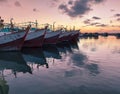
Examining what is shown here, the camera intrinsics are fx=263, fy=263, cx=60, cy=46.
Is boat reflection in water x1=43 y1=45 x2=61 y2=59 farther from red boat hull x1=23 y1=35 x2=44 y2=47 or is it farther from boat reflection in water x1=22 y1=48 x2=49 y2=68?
red boat hull x1=23 y1=35 x2=44 y2=47

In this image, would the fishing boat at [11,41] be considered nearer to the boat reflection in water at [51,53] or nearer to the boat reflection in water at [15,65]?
the boat reflection in water at [51,53]

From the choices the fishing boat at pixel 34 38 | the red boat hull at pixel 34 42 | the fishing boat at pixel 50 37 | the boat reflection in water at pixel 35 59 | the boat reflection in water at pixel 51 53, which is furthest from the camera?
the fishing boat at pixel 50 37

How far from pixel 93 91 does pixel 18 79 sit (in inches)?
175

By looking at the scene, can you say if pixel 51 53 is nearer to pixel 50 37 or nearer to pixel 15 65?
pixel 15 65

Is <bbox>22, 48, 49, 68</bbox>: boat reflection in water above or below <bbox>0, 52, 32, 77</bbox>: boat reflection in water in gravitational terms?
below

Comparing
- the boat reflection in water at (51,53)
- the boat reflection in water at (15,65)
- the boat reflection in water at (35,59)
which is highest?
the boat reflection in water at (15,65)

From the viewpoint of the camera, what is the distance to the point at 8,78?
14.0 meters

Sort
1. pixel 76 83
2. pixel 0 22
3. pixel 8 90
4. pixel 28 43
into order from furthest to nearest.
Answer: pixel 28 43
pixel 0 22
pixel 76 83
pixel 8 90

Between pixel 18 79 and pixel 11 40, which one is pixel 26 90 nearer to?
pixel 18 79

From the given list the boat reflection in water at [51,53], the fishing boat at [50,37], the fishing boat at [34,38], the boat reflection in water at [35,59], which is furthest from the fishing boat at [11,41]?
the fishing boat at [50,37]

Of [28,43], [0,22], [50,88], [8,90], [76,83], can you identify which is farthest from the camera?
[28,43]

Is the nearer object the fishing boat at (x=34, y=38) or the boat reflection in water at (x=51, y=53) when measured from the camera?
the boat reflection in water at (x=51, y=53)

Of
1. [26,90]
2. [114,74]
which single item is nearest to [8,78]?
[26,90]

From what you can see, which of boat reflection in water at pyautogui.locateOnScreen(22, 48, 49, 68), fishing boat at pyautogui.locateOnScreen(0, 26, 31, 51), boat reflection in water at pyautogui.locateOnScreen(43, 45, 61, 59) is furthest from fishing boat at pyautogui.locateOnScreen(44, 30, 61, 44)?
boat reflection in water at pyautogui.locateOnScreen(22, 48, 49, 68)
